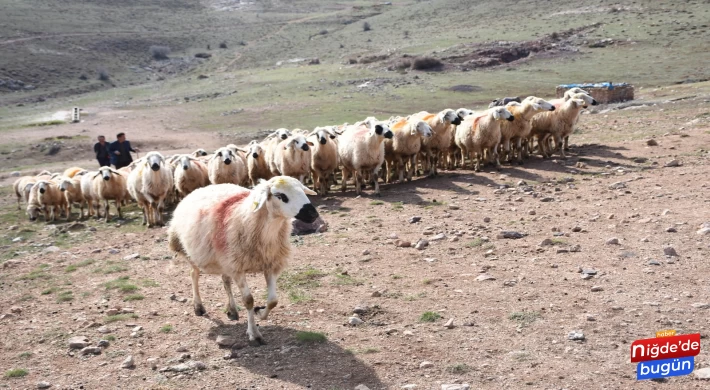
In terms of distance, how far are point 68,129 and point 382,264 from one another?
30086mm

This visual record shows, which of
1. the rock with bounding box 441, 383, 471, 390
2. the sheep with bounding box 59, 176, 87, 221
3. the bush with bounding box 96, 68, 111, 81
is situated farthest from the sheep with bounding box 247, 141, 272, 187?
the bush with bounding box 96, 68, 111, 81

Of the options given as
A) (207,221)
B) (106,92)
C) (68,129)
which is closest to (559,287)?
(207,221)

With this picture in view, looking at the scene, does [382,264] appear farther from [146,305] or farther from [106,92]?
[106,92]

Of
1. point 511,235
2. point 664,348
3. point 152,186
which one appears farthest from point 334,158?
point 664,348

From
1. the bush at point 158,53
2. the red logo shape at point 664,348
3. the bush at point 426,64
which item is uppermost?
the bush at point 158,53

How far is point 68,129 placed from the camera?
34.8m

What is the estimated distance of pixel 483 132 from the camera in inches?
656

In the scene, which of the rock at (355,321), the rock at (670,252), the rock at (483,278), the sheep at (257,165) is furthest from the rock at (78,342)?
the sheep at (257,165)

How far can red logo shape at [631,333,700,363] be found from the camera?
217 inches

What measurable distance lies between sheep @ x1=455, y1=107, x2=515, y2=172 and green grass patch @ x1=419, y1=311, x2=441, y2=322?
9595 millimetres

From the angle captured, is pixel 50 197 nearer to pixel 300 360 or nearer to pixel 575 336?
pixel 300 360

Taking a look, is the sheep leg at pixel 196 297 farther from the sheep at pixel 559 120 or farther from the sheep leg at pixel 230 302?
the sheep at pixel 559 120

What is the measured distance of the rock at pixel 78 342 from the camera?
24.1 feet
